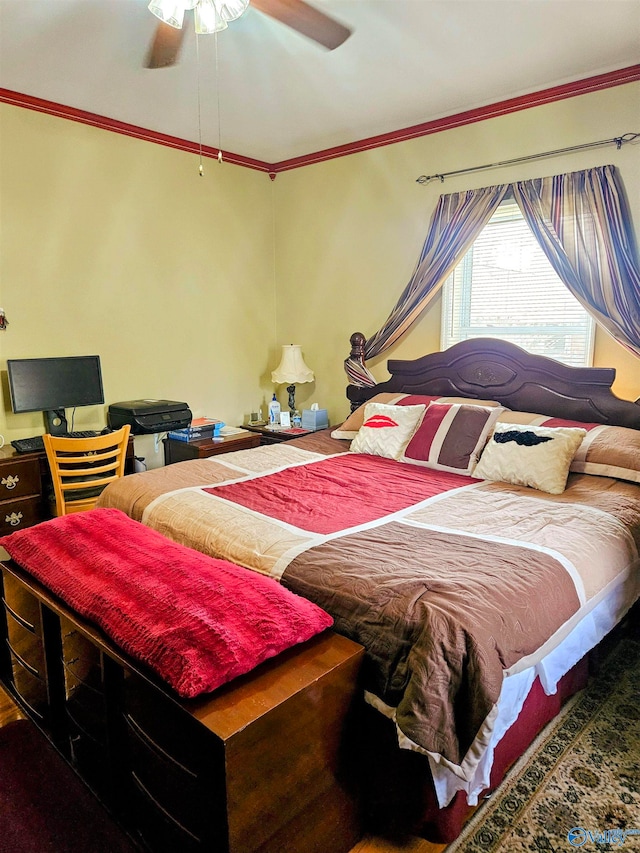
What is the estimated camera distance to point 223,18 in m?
2.04

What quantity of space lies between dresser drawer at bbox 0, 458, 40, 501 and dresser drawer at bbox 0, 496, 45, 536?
0.04 m

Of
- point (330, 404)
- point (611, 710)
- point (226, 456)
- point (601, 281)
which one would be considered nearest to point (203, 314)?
Answer: point (330, 404)

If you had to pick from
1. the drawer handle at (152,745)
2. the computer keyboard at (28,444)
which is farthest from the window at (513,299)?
the drawer handle at (152,745)

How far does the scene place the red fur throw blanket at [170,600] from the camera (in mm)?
1396

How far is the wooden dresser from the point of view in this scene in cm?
126

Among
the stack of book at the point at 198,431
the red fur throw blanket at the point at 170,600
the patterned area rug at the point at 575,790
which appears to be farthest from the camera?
the stack of book at the point at 198,431

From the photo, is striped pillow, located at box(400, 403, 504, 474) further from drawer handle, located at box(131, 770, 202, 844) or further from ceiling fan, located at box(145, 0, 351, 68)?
drawer handle, located at box(131, 770, 202, 844)

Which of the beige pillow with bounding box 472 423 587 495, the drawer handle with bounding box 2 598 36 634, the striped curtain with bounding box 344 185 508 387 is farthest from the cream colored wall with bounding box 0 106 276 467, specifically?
the beige pillow with bounding box 472 423 587 495

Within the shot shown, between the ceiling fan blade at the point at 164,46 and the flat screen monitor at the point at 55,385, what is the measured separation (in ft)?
5.92

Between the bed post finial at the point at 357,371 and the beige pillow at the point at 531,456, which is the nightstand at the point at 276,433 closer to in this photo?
the bed post finial at the point at 357,371

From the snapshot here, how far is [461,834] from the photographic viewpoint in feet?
5.29

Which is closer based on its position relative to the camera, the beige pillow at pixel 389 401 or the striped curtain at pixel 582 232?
the striped curtain at pixel 582 232

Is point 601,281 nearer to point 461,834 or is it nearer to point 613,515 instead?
point 613,515

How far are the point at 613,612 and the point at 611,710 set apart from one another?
385mm
